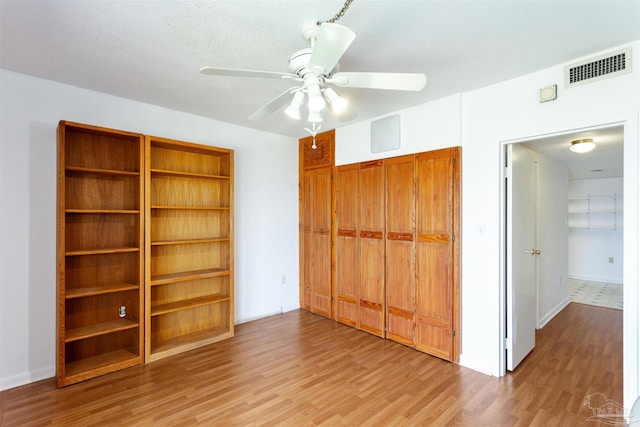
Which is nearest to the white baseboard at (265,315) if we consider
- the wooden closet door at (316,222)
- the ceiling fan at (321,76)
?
the wooden closet door at (316,222)

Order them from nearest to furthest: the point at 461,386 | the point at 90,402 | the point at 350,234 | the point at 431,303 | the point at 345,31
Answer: the point at 345,31, the point at 90,402, the point at 461,386, the point at 431,303, the point at 350,234

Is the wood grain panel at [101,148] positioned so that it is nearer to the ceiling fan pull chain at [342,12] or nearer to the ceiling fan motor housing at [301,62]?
the ceiling fan motor housing at [301,62]

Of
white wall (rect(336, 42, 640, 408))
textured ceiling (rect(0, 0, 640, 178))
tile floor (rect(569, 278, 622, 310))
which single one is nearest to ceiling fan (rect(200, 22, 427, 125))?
textured ceiling (rect(0, 0, 640, 178))

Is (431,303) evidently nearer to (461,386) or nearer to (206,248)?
(461,386)

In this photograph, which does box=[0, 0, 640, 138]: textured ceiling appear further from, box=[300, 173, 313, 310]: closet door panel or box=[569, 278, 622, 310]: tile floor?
box=[569, 278, 622, 310]: tile floor

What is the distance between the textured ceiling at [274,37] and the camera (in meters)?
1.76

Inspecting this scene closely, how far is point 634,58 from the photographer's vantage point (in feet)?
6.86

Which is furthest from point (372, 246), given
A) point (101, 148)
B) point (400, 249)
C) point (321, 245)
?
point (101, 148)

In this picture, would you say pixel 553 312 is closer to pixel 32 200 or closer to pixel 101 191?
pixel 101 191

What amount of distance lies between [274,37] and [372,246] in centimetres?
251

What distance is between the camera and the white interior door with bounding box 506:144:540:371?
283 cm

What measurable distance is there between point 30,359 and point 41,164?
1701 mm

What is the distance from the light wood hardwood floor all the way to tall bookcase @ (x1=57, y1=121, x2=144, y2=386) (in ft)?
1.13

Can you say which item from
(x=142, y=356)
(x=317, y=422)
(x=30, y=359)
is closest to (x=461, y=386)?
(x=317, y=422)
